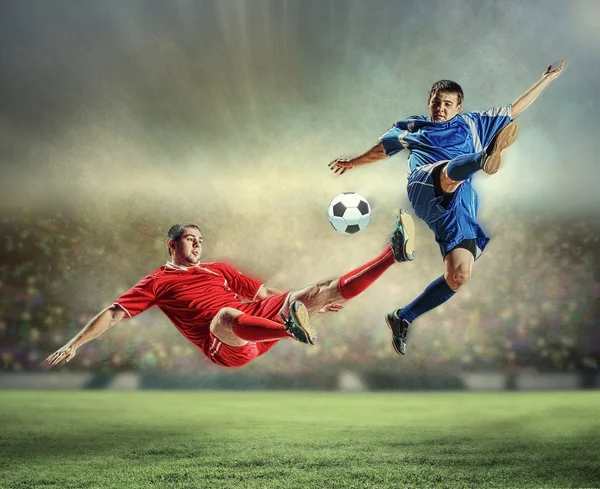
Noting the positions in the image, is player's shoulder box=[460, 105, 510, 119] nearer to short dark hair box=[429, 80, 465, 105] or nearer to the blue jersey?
the blue jersey

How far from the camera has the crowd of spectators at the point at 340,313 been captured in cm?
558

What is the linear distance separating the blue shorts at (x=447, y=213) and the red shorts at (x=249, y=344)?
1120 millimetres

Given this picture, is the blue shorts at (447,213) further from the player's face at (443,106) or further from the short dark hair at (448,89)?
the short dark hair at (448,89)

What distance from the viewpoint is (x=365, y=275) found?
13.5 feet

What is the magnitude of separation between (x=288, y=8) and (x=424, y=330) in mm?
3122

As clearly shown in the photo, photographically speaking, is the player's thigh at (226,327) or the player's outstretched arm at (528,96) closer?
the player's thigh at (226,327)

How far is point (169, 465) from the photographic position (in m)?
4.21

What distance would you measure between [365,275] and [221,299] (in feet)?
3.47

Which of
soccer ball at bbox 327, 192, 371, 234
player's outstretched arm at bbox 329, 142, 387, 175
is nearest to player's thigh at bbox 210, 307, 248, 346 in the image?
soccer ball at bbox 327, 192, 371, 234

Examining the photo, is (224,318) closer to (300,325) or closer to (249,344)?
(249,344)

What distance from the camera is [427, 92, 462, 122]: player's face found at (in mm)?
4266

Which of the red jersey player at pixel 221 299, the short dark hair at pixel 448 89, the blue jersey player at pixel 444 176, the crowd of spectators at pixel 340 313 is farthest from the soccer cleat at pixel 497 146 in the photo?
the crowd of spectators at pixel 340 313

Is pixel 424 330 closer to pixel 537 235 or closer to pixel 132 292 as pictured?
pixel 537 235

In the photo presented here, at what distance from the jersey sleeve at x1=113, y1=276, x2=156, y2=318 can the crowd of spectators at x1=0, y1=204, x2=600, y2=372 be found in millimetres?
936
